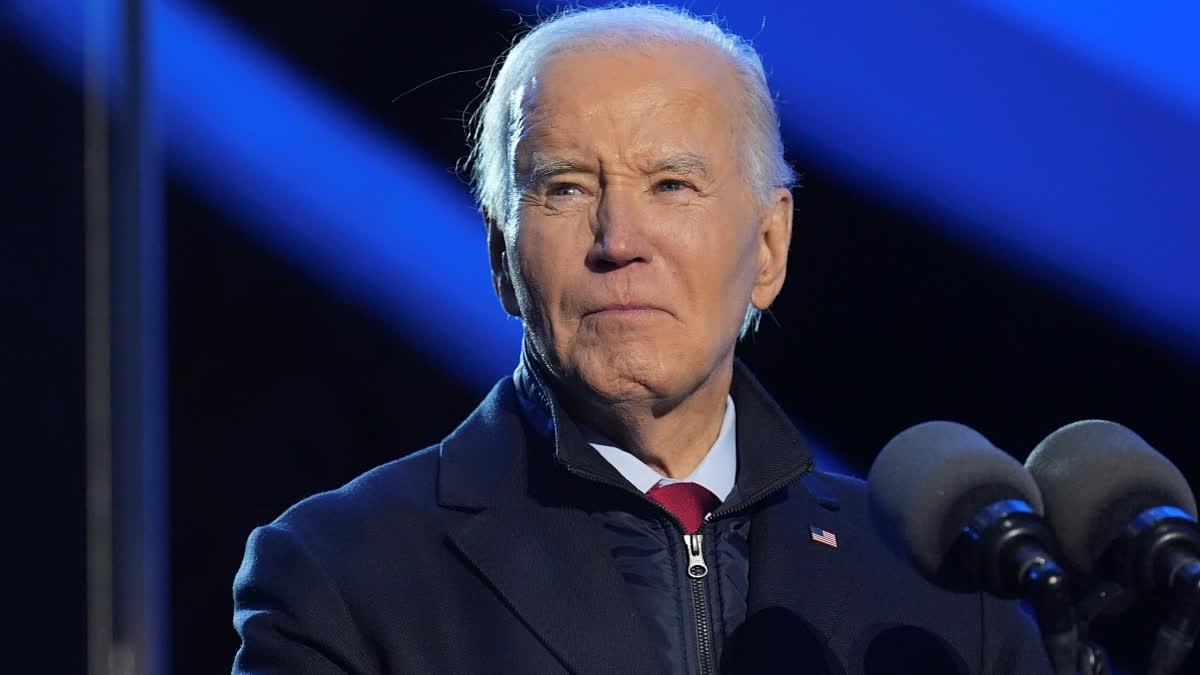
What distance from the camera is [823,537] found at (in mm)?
1942

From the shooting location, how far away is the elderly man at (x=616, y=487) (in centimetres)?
173

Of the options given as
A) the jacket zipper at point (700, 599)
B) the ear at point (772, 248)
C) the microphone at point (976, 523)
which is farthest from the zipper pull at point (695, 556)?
the microphone at point (976, 523)

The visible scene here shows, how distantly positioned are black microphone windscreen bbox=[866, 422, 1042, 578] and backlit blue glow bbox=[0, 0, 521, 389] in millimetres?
2131

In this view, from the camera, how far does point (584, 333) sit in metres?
1.80

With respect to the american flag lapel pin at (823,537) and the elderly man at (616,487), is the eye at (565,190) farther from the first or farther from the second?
the american flag lapel pin at (823,537)

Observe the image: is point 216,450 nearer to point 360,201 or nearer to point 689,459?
point 360,201

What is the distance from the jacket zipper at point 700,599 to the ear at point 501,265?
424mm

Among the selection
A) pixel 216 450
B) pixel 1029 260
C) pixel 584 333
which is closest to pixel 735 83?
pixel 584 333

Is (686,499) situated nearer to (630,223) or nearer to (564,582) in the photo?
(564,582)

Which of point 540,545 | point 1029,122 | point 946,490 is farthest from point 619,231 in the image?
point 1029,122

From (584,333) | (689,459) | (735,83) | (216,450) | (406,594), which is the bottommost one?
(216,450)

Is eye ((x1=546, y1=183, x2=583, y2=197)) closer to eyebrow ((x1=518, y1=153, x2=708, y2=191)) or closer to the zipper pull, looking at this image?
eyebrow ((x1=518, y1=153, x2=708, y2=191))

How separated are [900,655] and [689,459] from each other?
384mm

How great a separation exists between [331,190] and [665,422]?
158 cm
